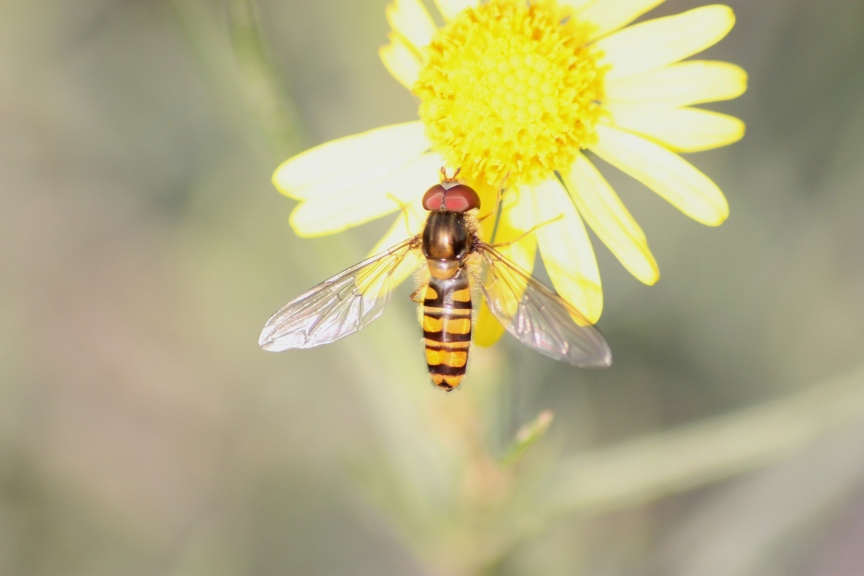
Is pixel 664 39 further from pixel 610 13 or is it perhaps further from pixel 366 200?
pixel 366 200

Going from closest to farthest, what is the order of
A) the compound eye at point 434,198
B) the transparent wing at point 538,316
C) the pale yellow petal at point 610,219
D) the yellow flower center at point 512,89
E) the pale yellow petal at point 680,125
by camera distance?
the transparent wing at point 538,316 < the pale yellow petal at point 680,125 < the pale yellow petal at point 610,219 < the yellow flower center at point 512,89 < the compound eye at point 434,198

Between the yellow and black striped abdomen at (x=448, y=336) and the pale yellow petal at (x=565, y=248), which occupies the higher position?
the pale yellow petal at (x=565, y=248)

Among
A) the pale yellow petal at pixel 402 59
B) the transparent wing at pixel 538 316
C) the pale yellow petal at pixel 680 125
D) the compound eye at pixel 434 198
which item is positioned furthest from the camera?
the pale yellow petal at pixel 402 59

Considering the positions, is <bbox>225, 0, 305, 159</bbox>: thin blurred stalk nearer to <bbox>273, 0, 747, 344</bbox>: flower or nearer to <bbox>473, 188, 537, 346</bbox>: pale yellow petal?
<bbox>273, 0, 747, 344</bbox>: flower

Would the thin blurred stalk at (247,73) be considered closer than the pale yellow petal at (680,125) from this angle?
No

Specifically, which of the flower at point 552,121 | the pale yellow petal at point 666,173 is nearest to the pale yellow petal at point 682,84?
the flower at point 552,121

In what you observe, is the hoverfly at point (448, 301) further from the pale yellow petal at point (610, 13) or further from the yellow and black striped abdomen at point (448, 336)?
the pale yellow petal at point (610, 13)
